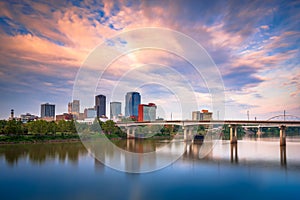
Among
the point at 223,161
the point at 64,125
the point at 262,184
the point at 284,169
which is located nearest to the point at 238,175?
the point at 262,184

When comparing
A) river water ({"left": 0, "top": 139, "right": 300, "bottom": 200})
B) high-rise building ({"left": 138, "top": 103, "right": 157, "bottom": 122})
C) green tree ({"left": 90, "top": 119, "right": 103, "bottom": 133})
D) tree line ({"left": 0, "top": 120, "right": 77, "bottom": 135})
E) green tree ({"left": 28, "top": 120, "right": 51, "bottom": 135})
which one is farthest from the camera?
high-rise building ({"left": 138, "top": 103, "right": 157, "bottom": 122})

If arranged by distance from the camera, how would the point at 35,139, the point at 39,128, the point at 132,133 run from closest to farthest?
the point at 35,139, the point at 39,128, the point at 132,133

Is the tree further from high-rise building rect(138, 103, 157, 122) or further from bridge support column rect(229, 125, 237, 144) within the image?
high-rise building rect(138, 103, 157, 122)

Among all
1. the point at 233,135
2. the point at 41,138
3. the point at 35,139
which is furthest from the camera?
the point at 233,135

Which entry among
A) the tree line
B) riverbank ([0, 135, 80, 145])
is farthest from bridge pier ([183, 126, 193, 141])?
the tree line

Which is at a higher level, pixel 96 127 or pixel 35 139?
pixel 96 127

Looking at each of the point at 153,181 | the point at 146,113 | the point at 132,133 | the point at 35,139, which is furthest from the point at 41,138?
the point at 146,113

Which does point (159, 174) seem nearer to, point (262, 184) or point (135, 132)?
point (262, 184)

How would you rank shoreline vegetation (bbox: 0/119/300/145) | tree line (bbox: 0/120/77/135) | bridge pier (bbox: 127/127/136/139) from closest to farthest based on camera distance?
shoreline vegetation (bbox: 0/119/300/145) < tree line (bbox: 0/120/77/135) < bridge pier (bbox: 127/127/136/139)

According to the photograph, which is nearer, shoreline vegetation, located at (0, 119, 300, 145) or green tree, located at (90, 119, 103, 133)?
shoreline vegetation, located at (0, 119, 300, 145)

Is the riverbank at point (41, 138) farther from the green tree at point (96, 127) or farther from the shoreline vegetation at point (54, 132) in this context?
the green tree at point (96, 127)

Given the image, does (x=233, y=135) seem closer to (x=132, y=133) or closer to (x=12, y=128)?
(x=132, y=133)

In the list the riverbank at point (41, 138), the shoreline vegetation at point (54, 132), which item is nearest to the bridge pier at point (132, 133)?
the shoreline vegetation at point (54, 132)

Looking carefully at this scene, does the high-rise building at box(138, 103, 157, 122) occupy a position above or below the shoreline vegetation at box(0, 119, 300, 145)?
above
